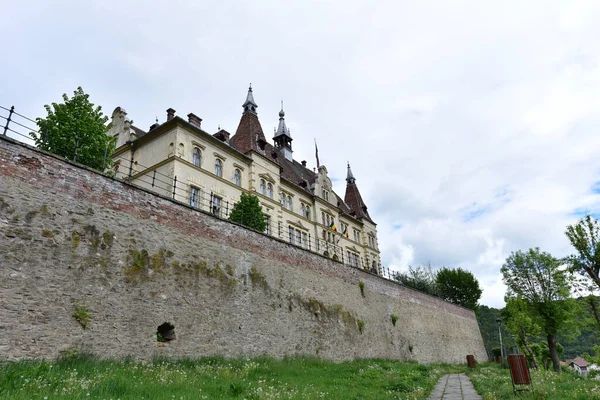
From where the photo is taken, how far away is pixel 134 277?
1249 cm

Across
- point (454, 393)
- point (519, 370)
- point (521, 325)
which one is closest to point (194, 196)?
point (454, 393)

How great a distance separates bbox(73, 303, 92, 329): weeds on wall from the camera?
10781 millimetres

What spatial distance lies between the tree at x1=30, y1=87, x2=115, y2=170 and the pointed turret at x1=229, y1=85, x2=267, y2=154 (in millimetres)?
13879

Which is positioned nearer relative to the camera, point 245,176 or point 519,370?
point 519,370

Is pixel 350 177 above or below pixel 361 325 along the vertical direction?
above

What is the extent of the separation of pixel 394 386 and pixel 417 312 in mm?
18783

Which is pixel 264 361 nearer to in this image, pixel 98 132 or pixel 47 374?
pixel 47 374

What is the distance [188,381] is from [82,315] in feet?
12.2

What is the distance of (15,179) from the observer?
10734 mm

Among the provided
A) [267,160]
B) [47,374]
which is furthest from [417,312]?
[47,374]

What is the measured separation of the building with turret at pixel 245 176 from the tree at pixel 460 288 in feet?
33.9

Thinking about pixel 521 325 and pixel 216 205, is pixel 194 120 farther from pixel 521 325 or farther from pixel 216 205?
pixel 521 325

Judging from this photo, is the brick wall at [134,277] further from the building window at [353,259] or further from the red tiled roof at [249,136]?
the building window at [353,259]


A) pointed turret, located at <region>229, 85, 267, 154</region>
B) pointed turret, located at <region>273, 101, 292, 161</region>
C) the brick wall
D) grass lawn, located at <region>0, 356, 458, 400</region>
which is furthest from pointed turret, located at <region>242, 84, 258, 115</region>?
grass lawn, located at <region>0, 356, 458, 400</region>
